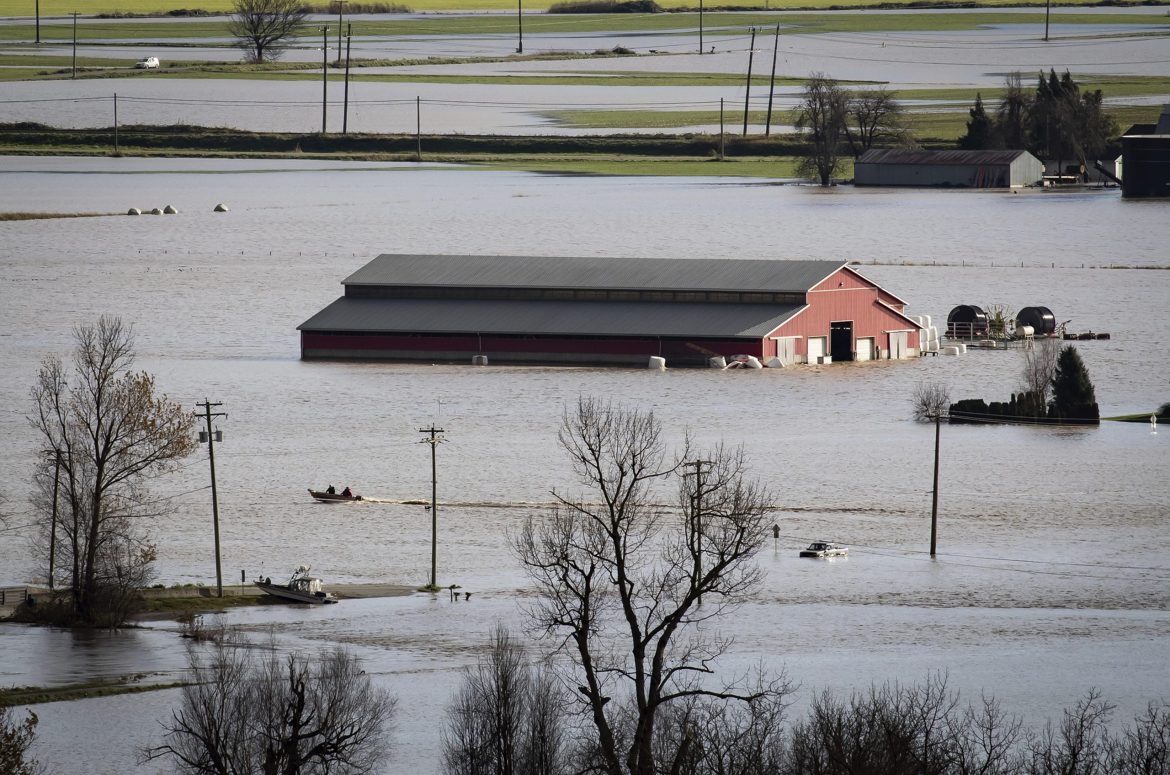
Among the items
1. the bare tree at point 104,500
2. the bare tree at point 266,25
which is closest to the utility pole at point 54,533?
the bare tree at point 104,500

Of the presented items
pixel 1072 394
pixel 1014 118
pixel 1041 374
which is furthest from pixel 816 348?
pixel 1014 118

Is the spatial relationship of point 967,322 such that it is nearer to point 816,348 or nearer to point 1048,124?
point 816,348

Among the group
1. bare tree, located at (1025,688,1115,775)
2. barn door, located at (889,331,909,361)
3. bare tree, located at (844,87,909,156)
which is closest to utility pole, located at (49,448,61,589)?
bare tree, located at (1025,688,1115,775)

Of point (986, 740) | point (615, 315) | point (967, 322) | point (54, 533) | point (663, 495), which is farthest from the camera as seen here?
point (967, 322)

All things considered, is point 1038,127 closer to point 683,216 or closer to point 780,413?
point 683,216

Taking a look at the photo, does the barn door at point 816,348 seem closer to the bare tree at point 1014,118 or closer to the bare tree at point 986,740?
the bare tree at point 986,740

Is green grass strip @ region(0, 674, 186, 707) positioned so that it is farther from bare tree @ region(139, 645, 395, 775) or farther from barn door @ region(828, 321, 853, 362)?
barn door @ region(828, 321, 853, 362)
